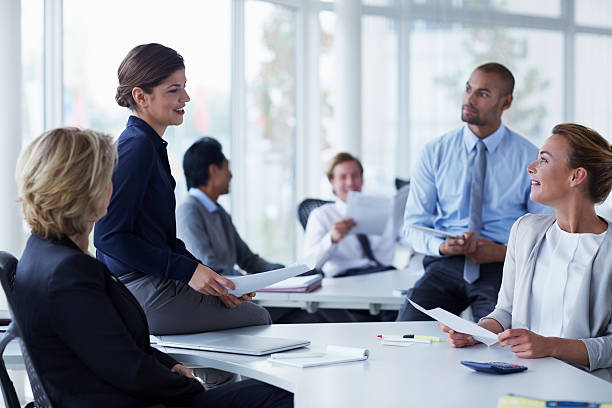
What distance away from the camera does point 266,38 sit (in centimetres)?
666

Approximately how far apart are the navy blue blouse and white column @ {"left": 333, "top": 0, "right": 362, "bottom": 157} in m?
4.41

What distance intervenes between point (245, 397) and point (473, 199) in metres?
1.89

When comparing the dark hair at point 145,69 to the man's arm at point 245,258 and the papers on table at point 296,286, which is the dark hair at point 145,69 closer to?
the papers on table at point 296,286

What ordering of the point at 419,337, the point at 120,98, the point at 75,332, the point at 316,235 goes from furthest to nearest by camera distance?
the point at 316,235
the point at 120,98
the point at 419,337
the point at 75,332

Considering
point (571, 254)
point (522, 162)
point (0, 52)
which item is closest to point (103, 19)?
point (0, 52)

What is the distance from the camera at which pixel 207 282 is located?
238 centimetres

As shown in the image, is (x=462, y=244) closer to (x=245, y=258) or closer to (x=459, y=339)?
(x=459, y=339)

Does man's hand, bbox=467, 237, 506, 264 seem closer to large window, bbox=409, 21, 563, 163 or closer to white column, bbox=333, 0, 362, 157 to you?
white column, bbox=333, 0, 362, 157

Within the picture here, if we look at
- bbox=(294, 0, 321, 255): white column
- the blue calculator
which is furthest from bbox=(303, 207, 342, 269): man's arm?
the blue calculator

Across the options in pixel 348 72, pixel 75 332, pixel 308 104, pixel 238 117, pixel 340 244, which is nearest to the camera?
pixel 75 332

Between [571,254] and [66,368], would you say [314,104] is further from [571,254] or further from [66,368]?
[66,368]

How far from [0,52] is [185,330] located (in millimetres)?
2330

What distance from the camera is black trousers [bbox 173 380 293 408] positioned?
6.68 ft

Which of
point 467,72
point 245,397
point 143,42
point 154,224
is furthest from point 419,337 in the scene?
point 467,72
